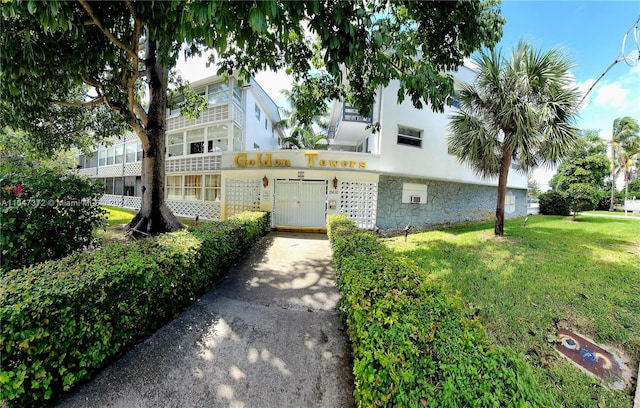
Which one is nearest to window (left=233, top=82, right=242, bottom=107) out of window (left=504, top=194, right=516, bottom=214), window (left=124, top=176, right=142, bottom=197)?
window (left=124, top=176, right=142, bottom=197)

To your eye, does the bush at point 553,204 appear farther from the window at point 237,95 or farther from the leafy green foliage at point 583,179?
the window at point 237,95

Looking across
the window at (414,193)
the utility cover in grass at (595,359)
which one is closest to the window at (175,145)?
the window at (414,193)

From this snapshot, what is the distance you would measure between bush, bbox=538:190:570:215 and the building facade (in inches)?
153

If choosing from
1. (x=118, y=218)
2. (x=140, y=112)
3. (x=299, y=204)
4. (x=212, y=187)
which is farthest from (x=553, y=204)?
(x=118, y=218)

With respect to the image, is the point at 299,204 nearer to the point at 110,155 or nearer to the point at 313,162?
the point at 313,162

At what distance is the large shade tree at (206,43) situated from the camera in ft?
10.3

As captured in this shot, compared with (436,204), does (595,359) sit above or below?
below

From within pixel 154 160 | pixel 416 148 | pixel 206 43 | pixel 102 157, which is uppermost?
pixel 102 157

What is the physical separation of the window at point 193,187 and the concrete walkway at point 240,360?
1218cm

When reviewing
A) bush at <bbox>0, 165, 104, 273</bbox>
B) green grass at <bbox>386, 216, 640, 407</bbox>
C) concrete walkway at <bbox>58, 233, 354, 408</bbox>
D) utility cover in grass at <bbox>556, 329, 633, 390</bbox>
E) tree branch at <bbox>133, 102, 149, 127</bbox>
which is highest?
tree branch at <bbox>133, 102, 149, 127</bbox>

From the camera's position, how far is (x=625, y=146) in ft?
94.3

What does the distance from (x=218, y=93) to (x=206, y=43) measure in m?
13.0

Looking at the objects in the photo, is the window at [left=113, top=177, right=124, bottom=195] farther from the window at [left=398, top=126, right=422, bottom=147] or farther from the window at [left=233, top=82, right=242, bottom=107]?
the window at [left=398, top=126, right=422, bottom=147]

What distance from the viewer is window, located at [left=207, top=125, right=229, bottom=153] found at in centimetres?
1467
